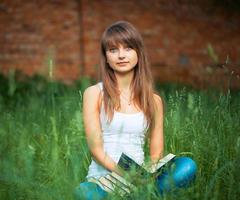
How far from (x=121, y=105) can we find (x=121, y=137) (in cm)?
18

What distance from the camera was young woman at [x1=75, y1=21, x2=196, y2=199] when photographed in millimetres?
3262

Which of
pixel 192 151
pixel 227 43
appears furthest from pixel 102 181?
pixel 227 43

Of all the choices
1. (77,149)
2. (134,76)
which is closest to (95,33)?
(77,149)

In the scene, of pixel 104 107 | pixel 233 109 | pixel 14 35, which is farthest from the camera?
pixel 14 35

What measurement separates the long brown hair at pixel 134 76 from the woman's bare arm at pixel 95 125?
5 centimetres

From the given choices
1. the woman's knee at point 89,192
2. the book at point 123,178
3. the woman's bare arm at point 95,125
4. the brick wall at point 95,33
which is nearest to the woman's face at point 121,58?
the woman's bare arm at point 95,125

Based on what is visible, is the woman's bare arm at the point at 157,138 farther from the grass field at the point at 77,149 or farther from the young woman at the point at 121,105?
the grass field at the point at 77,149

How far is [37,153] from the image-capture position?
4047mm

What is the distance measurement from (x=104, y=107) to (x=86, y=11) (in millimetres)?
5280

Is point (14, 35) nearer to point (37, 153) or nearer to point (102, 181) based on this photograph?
point (37, 153)

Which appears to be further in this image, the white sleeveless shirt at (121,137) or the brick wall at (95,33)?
the brick wall at (95,33)

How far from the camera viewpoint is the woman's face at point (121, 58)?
3293mm

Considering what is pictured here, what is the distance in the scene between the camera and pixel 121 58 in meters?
3.29

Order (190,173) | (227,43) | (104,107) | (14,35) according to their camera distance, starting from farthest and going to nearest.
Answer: (227,43) → (14,35) → (104,107) → (190,173)
